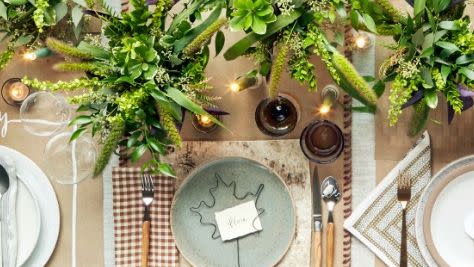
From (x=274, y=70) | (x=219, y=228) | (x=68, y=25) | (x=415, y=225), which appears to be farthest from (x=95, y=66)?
(x=415, y=225)

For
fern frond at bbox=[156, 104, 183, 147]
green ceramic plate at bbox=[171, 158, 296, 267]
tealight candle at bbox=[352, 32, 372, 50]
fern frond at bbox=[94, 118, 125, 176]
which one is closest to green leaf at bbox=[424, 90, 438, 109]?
tealight candle at bbox=[352, 32, 372, 50]

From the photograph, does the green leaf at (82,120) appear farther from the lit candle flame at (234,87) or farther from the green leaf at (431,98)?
the green leaf at (431,98)

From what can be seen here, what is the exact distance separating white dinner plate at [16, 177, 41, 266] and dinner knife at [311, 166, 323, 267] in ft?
2.07

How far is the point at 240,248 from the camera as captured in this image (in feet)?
5.41

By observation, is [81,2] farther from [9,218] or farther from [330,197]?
[330,197]

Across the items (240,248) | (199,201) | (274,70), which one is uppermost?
(274,70)

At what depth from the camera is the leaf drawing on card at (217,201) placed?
5.40 ft

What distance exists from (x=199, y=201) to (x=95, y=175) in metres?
0.25

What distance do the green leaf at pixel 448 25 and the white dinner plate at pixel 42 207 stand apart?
933 mm

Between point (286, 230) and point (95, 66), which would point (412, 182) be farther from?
point (95, 66)

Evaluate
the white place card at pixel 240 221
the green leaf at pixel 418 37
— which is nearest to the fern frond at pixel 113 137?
the white place card at pixel 240 221

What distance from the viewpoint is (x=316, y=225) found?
1608 mm

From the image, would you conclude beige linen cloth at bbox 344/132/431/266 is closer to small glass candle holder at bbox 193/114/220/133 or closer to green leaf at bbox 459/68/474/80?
green leaf at bbox 459/68/474/80

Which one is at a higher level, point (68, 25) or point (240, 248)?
point (68, 25)
